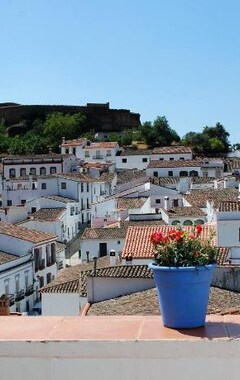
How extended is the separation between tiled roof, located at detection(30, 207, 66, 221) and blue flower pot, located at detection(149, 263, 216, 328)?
120 feet

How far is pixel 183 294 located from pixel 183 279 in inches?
3.5

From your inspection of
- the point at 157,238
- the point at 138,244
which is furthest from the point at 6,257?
the point at 157,238

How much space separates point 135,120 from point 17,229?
69.7 m

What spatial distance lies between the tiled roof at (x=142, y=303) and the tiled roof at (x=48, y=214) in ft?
88.9

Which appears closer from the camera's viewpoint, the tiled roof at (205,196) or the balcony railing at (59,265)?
the balcony railing at (59,265)

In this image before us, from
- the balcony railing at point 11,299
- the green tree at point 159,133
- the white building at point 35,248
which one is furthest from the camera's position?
the green tree at point 159,133

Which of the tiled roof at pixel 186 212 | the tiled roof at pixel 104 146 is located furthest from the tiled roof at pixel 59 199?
the tiled roof at pixel 104 146

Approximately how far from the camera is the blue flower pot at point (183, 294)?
154 inches

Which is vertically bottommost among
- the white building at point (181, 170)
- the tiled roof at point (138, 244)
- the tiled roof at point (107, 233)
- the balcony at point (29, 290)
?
the balcony at point (29, 290)

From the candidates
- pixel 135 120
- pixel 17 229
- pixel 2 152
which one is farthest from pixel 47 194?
pixel 135 120

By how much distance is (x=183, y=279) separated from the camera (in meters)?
3.98

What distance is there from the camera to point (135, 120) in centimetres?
9944

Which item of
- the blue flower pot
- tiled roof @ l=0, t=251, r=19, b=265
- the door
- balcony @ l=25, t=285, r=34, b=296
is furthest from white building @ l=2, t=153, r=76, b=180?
the blue flower pot

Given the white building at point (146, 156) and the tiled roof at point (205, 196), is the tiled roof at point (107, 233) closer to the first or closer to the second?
the tiled roof at point (205, 196)
